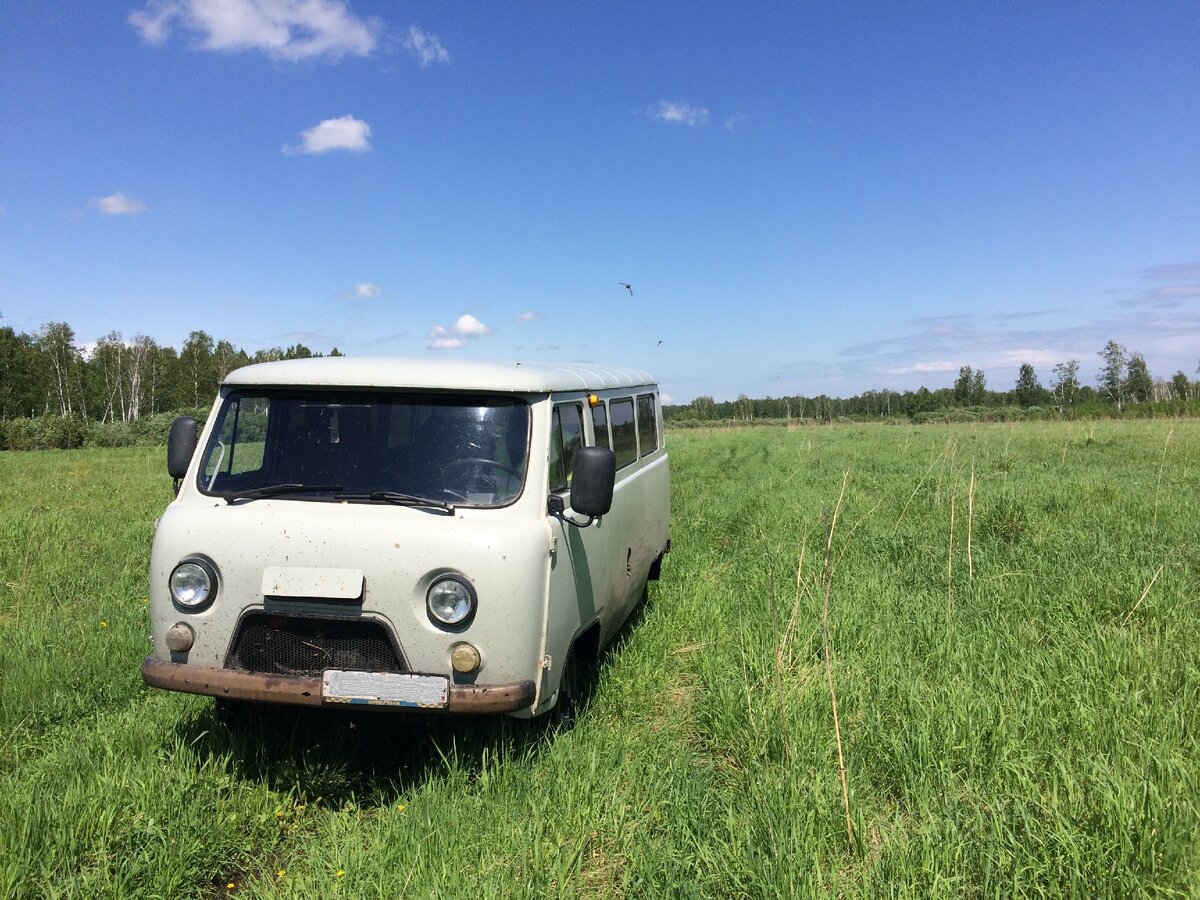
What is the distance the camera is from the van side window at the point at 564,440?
4.05 meters

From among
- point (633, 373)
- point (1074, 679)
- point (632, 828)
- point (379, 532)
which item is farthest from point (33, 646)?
point (1074, 679)

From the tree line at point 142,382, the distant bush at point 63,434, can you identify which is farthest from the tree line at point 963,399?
the distant bush at point 63,434

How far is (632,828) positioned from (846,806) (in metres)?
0.90

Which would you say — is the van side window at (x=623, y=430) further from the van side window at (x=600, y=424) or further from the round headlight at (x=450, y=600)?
the round headlight at (x=450, y=600)

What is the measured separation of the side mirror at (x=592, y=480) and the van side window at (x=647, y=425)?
116 inches

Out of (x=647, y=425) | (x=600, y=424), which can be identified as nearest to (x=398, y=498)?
(x=600, y=424)

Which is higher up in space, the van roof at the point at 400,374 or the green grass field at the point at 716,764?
the van roof at the point at 400,374

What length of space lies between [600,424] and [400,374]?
173cm

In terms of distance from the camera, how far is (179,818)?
10.5 feet

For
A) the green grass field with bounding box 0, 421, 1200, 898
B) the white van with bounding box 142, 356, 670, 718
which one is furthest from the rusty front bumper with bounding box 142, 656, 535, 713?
the green grass field with bounding box 0, 421, 1200, 898

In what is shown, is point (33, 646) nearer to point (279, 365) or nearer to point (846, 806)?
point (279, 365)

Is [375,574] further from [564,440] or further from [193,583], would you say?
[564,440]

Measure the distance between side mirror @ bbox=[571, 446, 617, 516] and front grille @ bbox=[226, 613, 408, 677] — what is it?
3.60 ft

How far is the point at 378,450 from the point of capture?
3812 millimetres
